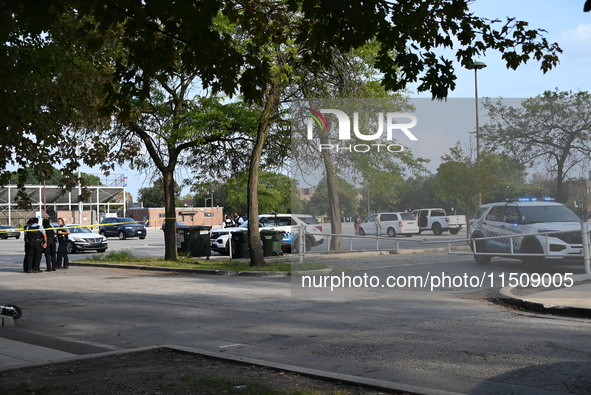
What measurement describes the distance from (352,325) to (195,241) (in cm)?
1624

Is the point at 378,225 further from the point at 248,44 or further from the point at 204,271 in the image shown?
the point at 248,44

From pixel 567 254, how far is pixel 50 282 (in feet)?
43.3

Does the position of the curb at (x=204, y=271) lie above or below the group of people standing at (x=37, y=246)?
below

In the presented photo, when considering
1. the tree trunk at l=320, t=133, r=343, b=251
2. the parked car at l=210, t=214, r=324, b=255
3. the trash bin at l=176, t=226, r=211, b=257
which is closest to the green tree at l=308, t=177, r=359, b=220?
the tree trunk at l=320, t=133, r=343, b=251

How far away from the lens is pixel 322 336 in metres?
9.02

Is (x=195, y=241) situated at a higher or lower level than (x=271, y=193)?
lower

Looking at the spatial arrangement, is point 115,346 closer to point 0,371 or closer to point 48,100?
point 0,371

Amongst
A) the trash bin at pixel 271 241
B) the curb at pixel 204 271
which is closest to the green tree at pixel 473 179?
the curb at pixel 204 271

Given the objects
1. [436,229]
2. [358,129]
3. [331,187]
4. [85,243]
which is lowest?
[85,243]

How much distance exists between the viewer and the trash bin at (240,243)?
25.2 m

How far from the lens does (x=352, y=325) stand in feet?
32.4

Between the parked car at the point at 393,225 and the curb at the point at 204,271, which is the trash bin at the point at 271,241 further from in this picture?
the parked car at the point at 393,225

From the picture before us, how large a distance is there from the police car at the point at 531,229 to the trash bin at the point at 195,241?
11961 mm

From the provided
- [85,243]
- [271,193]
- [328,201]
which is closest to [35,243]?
[328,201]
